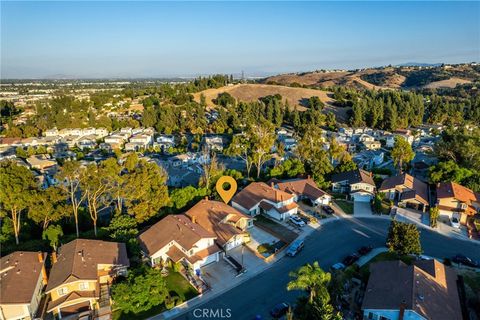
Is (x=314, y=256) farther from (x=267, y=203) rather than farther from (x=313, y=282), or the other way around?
(x=267, y=203)

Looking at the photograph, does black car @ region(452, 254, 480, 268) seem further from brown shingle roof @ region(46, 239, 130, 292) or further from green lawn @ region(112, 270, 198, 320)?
brown shingle roof @ region(46, 239, 130, 292)

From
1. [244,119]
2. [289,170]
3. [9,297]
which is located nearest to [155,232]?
[9,297]

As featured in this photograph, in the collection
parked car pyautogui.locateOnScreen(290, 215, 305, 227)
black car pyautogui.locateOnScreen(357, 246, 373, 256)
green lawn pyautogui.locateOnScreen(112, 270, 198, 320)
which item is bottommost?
black car pyautogui.locateOnScreen(357, 246, 373, 256)

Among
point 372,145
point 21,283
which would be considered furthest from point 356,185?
point 21,283

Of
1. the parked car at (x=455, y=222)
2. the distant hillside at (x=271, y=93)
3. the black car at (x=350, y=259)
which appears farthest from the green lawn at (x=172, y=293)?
the distant hillside at (x=271, y=93)

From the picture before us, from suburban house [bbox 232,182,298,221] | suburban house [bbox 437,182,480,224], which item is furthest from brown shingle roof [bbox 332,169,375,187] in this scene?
suburban house [bbox 232,182,298,221]

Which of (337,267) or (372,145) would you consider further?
(372,145)
